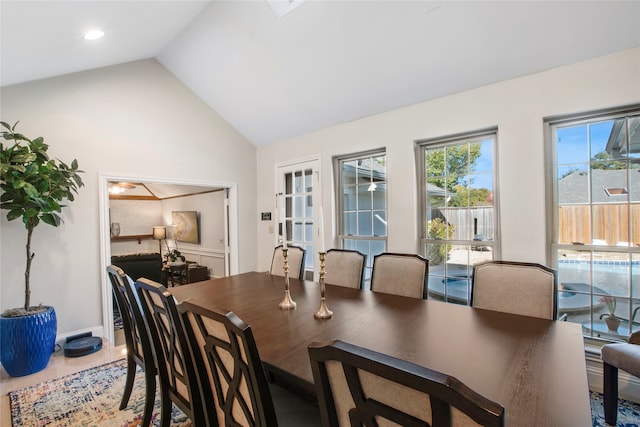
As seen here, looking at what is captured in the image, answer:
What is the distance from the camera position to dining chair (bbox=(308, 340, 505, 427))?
568mm

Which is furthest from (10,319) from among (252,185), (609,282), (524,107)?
(609,282)

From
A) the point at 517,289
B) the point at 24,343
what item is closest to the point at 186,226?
the point at 24,343

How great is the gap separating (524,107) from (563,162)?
0.56 m

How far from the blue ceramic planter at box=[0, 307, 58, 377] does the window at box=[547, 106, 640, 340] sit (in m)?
4.53

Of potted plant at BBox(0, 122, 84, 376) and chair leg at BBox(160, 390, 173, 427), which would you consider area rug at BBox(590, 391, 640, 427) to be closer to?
chair leg at BBox(160, 390, 173, 427)

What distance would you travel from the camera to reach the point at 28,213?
2717mm

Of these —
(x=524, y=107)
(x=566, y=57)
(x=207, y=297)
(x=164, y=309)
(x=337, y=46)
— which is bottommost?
(x=207, y=297)

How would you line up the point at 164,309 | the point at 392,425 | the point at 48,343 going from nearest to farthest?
1. the point at 392,425
2. the point at 164,309
3. the point at 48,343

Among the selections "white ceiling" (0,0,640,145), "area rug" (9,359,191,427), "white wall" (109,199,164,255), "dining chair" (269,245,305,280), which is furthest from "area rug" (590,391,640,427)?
"white wall" (109,199,164,255)

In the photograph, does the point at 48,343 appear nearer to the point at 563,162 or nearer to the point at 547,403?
the point at 547,403

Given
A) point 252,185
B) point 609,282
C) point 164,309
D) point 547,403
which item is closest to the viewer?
point 547,403

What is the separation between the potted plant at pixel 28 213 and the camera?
2658 millimetres

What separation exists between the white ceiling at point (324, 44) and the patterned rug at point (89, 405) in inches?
100

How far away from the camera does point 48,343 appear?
2832 millimetres
